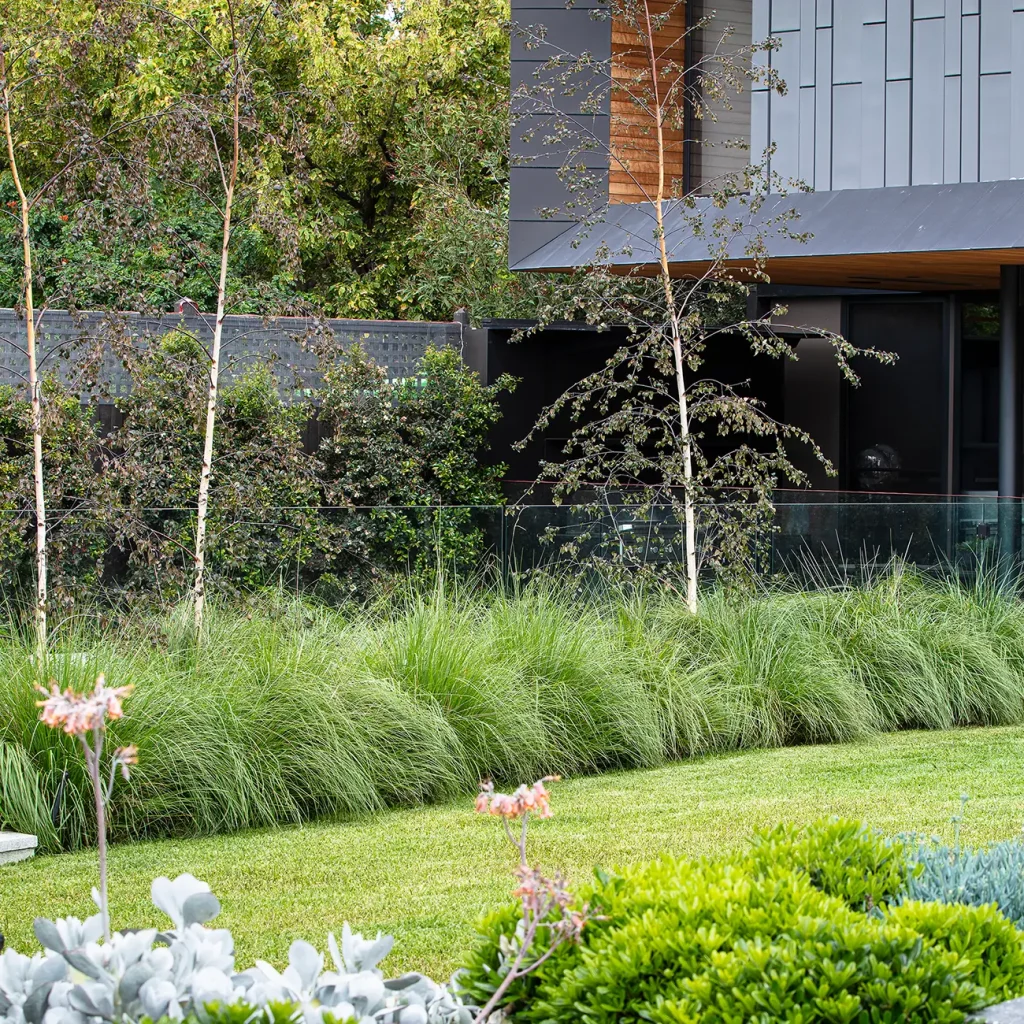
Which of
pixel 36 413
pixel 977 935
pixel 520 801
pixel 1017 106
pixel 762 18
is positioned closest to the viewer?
pixel 520 801

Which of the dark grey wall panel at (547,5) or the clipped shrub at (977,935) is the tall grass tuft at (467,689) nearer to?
the clipped shrub at (977,935)

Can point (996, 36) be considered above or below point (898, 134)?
above

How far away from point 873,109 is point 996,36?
135 centimetres

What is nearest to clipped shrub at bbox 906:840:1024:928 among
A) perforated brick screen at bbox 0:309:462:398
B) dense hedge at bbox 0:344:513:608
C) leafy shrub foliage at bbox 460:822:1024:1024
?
leafy shrub foliage at bbox 460:822:1024:1024

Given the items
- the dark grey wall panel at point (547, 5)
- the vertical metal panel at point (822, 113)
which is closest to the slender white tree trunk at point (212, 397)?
the vertical metal panel at point (822, 113)

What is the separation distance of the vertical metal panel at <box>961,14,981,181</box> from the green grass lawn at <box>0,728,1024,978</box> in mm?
7675

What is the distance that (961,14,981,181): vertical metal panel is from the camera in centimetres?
1415

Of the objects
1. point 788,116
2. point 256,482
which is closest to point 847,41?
point 788,116

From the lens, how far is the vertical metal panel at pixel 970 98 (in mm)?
14148

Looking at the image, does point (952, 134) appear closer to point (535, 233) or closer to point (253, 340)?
point (535, 233)

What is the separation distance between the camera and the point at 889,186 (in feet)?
47.6

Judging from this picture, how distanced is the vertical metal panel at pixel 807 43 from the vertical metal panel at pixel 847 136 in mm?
376

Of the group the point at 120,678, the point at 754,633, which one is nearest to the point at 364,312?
the point at 754,633

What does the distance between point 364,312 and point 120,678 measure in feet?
67.3
